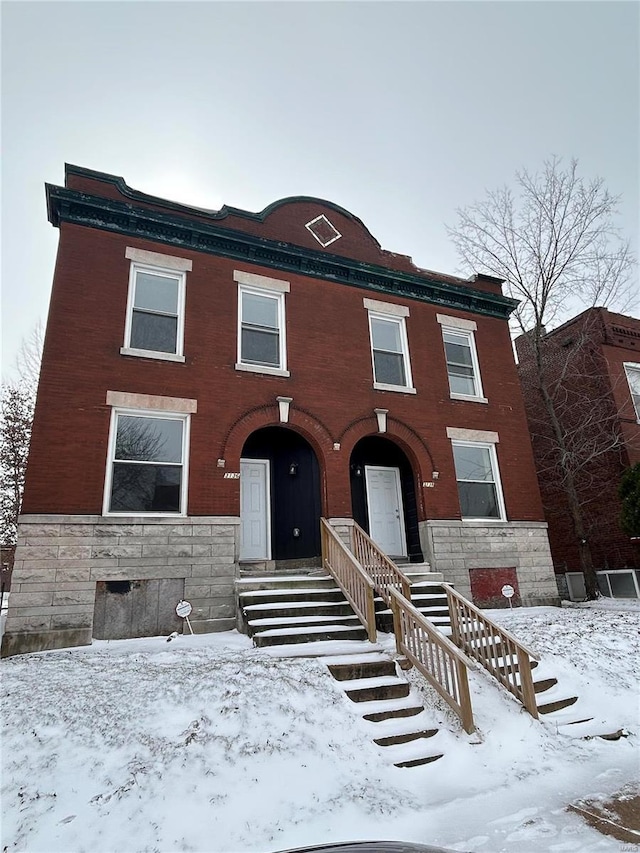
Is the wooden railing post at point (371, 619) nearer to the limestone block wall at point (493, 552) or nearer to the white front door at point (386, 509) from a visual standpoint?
the limestone block wall at point (493, 552)

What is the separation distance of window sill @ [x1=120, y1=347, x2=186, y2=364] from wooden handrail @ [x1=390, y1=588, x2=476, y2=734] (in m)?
6.26

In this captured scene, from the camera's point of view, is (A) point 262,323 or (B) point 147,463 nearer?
(B) point 147,463

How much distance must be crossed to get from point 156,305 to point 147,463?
11.3ft

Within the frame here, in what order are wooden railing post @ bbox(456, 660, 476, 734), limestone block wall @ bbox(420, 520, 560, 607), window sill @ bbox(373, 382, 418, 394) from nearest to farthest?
wooden railing post @ bbox(456, 660, 476, 734) → limestone block wall @ bbox(420, 520, 560, 607) → window sill @ bbox(373, 382, 418, 394)

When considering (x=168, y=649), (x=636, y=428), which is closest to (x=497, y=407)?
(x=636, y=428)

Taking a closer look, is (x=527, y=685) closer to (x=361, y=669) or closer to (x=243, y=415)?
(x=361, y=669)

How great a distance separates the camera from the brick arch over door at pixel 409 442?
38.0 feet

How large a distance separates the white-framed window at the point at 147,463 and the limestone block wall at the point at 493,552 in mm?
5528

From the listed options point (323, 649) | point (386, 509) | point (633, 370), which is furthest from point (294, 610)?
point (633, 370)

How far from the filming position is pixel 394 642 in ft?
23.8

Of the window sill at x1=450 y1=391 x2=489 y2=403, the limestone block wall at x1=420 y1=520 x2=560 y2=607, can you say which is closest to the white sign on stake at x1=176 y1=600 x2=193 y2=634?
the limestone block wall at x1=420 y1=520 x2=560 y2=607

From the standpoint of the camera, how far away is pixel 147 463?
957 centimetres

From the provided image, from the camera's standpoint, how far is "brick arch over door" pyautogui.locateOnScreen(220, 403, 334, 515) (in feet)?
33.3

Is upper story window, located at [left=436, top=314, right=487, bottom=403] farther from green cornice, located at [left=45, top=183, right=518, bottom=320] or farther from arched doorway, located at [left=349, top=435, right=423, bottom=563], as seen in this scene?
arched doorway, located at [left=349, top=435, right=423, bottom=563]
